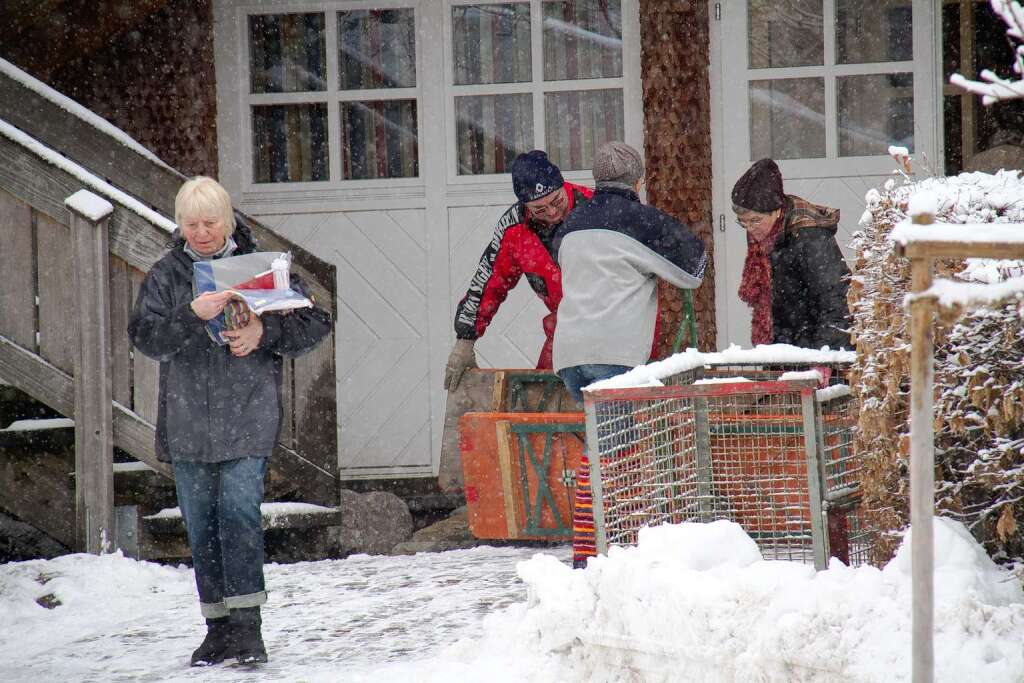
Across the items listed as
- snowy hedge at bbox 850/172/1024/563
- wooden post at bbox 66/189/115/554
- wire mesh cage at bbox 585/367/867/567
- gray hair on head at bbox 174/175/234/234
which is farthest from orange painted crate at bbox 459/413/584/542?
wooden post at bbox 66/189/115/554

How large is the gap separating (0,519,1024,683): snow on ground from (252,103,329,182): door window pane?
337 centimetres

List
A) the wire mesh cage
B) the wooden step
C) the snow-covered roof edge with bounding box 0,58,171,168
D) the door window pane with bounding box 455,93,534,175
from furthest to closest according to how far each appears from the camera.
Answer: the door window pane with bounding box 455,93,534,175
the snow-covered roof edge with bounding box 0,58,171,168
the wooden step
the wire mesh cage

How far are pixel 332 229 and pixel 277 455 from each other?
2125mm

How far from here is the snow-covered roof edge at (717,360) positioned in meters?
4.15

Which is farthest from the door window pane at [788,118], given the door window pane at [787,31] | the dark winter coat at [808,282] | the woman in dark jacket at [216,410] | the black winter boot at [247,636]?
the black winter boot at [247,636]

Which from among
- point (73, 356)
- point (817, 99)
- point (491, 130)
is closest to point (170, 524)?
point (73, 356)

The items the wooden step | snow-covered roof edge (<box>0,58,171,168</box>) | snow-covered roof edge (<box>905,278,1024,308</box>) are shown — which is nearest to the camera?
snow-covered roof edge (<box>905,278,1024,308</box>)

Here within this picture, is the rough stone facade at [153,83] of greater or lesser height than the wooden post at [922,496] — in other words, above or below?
above

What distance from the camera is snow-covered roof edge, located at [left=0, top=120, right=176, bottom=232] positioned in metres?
6.36

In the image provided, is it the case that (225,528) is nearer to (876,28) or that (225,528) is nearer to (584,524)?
(584,524)

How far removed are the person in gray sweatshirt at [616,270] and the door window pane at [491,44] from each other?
3.02 metres

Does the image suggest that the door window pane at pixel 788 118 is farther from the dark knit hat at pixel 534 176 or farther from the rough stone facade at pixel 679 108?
the dark knit hat at pixel 534 176

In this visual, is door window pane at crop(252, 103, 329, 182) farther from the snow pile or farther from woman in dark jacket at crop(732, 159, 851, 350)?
the snow pile

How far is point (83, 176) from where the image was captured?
6.41 m
